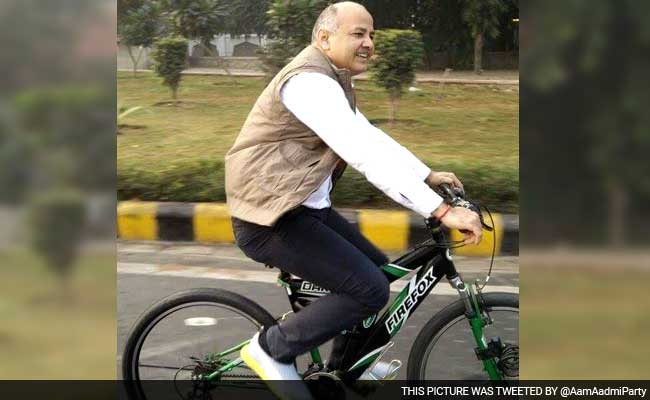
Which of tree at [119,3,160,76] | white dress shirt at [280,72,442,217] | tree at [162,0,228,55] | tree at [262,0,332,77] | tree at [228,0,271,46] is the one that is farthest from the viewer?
tree at [162,0,228,55]

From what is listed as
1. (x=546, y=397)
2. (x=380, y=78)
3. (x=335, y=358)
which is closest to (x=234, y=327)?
(x=335, y=358)

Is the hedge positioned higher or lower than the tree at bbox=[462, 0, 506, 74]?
lower

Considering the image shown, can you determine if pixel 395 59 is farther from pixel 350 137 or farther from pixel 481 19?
pixel 350 137

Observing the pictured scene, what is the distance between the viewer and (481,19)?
274 inches

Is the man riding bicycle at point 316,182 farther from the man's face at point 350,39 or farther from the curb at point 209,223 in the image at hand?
the curb at point 209,223

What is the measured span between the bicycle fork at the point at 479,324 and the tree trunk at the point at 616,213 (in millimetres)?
1287

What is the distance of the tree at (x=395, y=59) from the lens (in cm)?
695

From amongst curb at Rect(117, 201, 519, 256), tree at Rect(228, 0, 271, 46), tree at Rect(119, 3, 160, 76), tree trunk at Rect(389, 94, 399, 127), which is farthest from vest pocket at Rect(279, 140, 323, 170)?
tree at Rect(119, 3, 160, 76)

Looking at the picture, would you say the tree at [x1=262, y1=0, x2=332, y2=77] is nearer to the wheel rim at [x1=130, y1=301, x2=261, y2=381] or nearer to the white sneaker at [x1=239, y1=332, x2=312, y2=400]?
the wheel rim at [x1=130, y1=301, x2=261, y2=381]

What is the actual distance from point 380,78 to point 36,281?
607cm

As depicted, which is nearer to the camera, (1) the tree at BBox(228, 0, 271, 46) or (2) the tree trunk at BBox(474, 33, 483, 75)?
(2) the tree trunk at BBox(474, 33, 483, 75)

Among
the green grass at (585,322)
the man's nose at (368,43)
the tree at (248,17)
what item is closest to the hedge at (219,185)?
the tree at (248,17)

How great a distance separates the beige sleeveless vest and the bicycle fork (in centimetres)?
56

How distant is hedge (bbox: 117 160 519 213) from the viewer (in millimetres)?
5754
